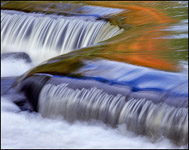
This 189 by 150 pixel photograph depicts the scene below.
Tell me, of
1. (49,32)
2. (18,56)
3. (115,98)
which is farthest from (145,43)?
(49,32)

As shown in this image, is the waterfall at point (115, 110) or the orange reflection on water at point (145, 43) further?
the orange reflection on water at point (145, 43)

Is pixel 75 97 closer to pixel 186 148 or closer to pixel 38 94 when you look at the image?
pixel 38 94

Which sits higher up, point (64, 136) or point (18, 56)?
point (64, 136)

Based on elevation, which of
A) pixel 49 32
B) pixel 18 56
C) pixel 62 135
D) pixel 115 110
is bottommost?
pixel 18 56

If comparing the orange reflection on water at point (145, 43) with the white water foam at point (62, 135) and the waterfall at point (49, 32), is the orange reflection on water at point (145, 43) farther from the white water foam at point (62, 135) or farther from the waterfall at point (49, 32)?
the white water foam at point (62, 135)

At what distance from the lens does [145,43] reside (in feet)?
21.2

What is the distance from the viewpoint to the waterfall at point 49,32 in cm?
842

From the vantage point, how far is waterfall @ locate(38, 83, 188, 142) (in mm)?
4641

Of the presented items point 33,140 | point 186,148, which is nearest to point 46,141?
point 33,140

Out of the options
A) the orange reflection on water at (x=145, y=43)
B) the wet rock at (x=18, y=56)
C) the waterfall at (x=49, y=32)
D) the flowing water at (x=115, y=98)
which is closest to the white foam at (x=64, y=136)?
the flowing water at (x=115, y=98)

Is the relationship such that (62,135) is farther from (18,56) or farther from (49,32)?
(49,32)

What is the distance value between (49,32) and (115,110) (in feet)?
14.2

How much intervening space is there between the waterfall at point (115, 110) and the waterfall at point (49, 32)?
2.54m

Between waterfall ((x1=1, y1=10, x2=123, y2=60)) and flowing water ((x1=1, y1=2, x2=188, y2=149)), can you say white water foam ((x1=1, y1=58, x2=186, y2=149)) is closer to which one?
flowing water ((x1=1, y1=2, x2=188, y2=149))
